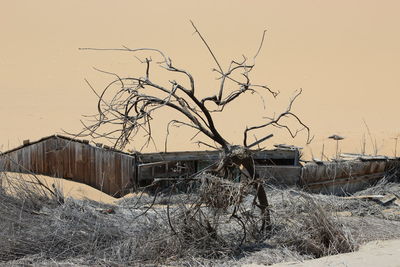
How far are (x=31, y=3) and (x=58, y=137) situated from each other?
1264 inches

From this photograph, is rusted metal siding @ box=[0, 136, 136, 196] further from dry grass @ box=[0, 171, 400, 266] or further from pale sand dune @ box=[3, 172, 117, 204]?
dry grass @ box=[0, 171, 400, 266]

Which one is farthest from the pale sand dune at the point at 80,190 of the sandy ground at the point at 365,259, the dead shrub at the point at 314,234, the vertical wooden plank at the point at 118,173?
the sandy ground at the point at 365,259

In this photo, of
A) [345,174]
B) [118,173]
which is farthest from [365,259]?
[118,173]

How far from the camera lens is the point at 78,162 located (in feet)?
46.3

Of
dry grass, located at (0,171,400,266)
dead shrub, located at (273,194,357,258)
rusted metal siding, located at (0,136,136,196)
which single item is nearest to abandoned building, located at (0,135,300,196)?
rusted metal siding, located at (0,136,136,196)

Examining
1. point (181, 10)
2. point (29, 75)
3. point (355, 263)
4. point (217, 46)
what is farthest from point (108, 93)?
point (355, 263)

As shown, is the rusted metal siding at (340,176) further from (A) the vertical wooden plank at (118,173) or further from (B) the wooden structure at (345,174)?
(A) the vertical wooden plank at (118,173)

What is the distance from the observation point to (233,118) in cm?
2591

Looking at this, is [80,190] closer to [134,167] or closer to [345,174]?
[134,167]

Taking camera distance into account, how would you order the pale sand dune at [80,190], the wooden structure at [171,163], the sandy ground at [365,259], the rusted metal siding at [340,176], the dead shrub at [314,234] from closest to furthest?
the sandy ground at [365,259], the dead shrub at [314,234], the pale sand dune at [80,190], the wooden structure at [171,163], the rusted metal siding at [340,176]

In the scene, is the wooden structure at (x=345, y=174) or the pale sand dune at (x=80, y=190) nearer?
the pale sand dune at (x=80, y=190)

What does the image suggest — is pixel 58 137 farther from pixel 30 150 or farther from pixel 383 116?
pixel 383 116

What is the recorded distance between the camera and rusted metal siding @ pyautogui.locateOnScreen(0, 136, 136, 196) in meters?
13.7

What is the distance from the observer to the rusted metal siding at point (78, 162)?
13.7 m
